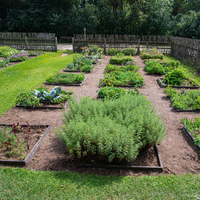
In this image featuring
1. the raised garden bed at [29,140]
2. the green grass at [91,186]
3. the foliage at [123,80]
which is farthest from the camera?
the foliage at [123,80]

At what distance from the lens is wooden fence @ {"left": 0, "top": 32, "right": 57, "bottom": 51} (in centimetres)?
1797

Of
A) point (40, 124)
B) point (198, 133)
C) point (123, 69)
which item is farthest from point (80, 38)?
point (198, 133)

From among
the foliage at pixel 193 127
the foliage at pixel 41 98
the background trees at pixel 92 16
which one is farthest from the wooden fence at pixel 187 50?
the background trees at pixel 92 16

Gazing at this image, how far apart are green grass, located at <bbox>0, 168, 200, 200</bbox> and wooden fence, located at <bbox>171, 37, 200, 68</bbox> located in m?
9.95

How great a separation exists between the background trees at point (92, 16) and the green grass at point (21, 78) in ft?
61.1

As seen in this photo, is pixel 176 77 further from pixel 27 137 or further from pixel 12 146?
pixel 12 146

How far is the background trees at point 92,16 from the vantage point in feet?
87.1

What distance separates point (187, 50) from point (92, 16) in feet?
63.4

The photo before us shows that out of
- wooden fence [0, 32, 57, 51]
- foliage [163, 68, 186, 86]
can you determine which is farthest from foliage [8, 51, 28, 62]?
foliage [163, 68, 186, 86]

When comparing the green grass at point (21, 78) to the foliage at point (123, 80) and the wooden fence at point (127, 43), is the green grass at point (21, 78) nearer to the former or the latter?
the foliage at point (123, 80)

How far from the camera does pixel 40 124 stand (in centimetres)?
525

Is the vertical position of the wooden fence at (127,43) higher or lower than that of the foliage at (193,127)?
higher

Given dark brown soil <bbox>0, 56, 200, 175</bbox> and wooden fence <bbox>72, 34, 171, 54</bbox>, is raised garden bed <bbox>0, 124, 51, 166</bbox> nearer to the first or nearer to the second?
dark brown soil <bbox>0, 56, 200, 175</bbox>

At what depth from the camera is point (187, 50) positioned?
13.2 meters
